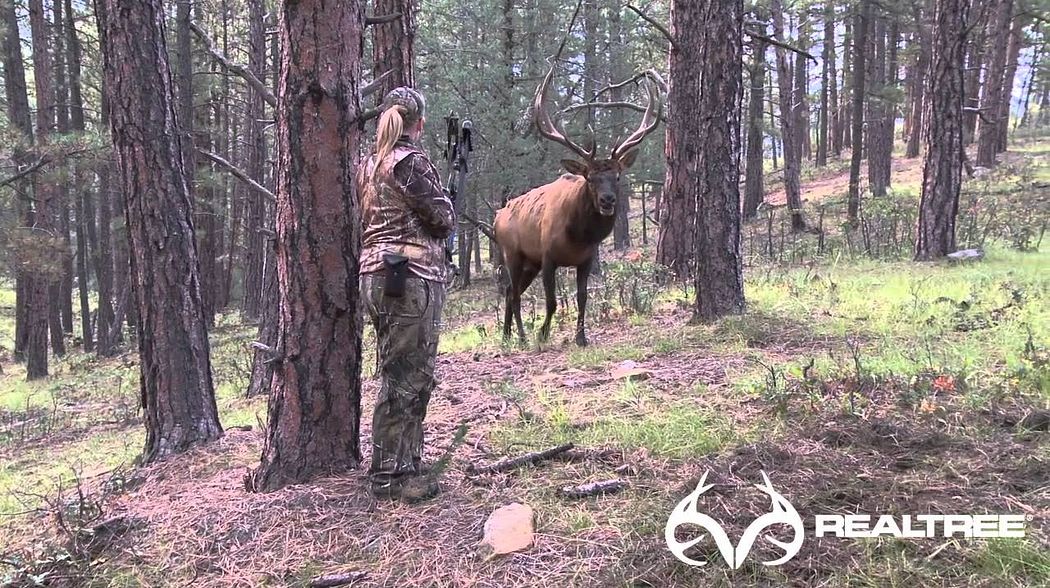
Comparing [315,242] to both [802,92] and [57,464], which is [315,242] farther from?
[802,92]

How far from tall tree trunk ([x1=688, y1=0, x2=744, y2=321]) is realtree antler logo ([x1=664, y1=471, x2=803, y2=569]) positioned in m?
4.27

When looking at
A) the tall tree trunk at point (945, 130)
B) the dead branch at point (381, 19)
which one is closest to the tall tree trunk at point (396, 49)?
the dead branch at point (381, 19)

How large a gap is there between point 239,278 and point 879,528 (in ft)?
112

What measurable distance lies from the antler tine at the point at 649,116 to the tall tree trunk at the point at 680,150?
1.69 metres

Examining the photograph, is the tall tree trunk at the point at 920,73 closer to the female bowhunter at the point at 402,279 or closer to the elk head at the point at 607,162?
the elk head at the point at 607,162

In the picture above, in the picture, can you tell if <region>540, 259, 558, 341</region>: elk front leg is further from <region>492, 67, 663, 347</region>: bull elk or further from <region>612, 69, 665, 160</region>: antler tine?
<region>612, 69, 665, 160</region>: antler tine

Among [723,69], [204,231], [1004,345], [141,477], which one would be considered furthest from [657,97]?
[204,231]

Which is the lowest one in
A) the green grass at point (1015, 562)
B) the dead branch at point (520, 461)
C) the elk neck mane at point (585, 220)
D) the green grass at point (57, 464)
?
the green grass at point (57, 464)

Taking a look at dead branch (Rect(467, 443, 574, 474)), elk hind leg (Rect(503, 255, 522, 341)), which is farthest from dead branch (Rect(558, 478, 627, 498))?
elk hind leg (Rect(503, 255, 522, 341))

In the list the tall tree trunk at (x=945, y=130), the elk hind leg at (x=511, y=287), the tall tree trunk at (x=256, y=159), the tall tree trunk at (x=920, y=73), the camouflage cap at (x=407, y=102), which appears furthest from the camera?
the tall tree trunk at (x=920, y=73)

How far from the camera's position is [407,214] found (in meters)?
3.83

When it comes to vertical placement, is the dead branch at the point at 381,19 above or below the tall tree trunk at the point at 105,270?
above

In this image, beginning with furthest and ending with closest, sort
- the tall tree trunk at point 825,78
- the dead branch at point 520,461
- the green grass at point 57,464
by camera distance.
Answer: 1. the tall tree trunk at point 825,78
2. the green grass at point 57,464
3. the dead branch at point 520,461

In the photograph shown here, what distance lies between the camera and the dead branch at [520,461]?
13.6ft
